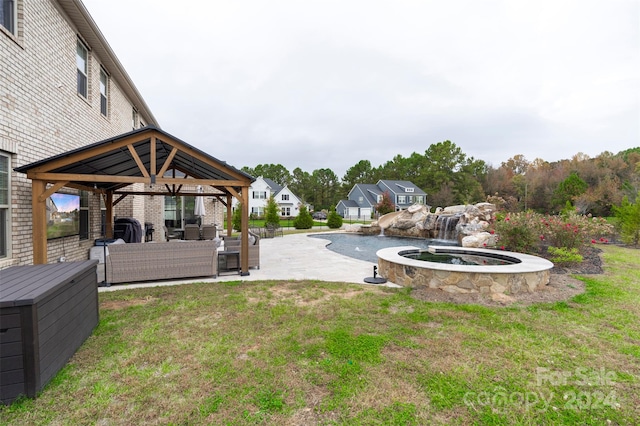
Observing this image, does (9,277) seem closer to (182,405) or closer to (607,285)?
(182,405)

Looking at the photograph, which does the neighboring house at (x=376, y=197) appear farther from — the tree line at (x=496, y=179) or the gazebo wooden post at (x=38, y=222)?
the gazebo wooden post at (x=38, y=222)

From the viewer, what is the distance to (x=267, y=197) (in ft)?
145

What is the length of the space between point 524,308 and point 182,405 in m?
5.02

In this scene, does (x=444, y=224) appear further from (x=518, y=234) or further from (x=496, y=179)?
(x=496, y=179)

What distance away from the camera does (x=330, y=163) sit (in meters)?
63.0

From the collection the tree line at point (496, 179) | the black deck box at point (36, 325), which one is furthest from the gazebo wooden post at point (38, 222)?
the tree line at point (496, 179)

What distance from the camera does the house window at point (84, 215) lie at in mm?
7836

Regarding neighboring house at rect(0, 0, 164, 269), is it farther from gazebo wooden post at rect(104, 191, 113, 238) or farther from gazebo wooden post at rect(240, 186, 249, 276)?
gazebo wooden post at rect(240, 186, 249, 276)

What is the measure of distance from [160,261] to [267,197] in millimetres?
38169

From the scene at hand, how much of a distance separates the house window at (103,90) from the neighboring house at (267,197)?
108 ft

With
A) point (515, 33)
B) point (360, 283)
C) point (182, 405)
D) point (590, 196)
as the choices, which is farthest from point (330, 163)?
point (182, 405)

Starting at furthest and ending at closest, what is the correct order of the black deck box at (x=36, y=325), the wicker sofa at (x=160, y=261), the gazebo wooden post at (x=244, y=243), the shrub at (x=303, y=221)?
1. the shrub at (x=303, y=221)
2. the gazebo wooden post at (x=244, y=243)
3. the wicker sofa at (x=160, y=261)
4. the black deck box at (x=36, y=325)

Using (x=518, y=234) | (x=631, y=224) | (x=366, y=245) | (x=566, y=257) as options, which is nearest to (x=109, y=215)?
(x=366, y=245)

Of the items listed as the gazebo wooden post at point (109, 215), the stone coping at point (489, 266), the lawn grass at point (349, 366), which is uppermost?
the gazebo wooden post at point (109, 215)
